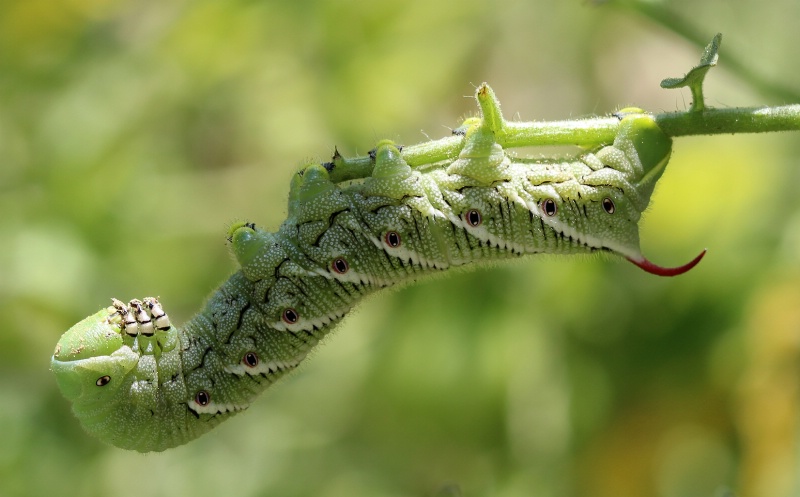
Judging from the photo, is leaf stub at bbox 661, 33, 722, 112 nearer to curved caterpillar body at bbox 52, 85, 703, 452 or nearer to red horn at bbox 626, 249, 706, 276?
curved caterpillar body at bbox 52, 85, 703, 452

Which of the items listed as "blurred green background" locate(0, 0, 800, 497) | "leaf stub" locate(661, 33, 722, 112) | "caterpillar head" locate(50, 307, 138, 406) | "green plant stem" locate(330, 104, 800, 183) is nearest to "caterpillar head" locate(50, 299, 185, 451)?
"caterpillar head" locate(50, 307, 138, 406)

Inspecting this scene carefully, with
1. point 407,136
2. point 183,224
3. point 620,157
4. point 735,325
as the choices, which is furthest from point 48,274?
point 735,325

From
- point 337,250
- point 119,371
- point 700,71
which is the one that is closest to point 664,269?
point 700,71

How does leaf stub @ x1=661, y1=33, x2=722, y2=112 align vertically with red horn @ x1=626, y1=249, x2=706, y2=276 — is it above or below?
above

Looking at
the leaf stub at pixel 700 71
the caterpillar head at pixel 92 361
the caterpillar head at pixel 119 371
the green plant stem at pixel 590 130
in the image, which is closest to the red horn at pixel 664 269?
the green plant stem at pixel 590 130

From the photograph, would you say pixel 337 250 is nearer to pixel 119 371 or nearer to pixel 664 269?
pixel 119 371

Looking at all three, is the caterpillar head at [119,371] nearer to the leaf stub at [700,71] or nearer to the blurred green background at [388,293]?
the blurred green background at [388,293]
